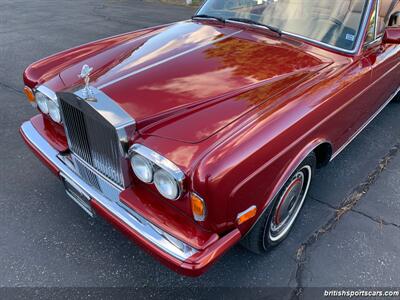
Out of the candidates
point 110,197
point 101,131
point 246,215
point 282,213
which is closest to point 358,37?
point 282,213

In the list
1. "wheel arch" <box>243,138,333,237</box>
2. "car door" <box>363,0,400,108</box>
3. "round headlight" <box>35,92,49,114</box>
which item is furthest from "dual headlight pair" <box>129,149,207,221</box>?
"car door" <box>363,0,400,108</box>

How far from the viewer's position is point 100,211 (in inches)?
78.4

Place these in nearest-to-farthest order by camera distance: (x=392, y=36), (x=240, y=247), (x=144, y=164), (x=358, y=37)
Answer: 1. (x=144, y=164)
2. (x=240, y=247)
3. (x=358, y=37)
4. (x=392, y=36)

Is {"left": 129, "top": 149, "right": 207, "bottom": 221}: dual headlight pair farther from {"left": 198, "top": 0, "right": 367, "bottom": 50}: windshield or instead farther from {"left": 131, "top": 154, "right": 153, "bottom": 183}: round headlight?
{"left": 198, "top": 0, "right": 367, "bottom": 50}: windshield

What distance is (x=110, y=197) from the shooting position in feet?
6.51

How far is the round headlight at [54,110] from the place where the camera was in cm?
228

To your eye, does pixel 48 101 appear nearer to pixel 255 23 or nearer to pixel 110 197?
pixel 110 197

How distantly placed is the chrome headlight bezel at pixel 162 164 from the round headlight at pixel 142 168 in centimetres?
3

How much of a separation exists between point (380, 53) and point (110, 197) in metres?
2.42

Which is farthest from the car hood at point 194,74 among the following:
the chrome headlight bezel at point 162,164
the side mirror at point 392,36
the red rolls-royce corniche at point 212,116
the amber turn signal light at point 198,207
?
the side mirror at point 392,36

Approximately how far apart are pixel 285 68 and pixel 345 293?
1478 mm

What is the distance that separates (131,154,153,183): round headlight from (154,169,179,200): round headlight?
5cm

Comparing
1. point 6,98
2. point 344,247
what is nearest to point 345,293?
point 344,247

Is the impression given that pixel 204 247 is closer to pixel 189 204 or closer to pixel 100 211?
pixel 189 204
